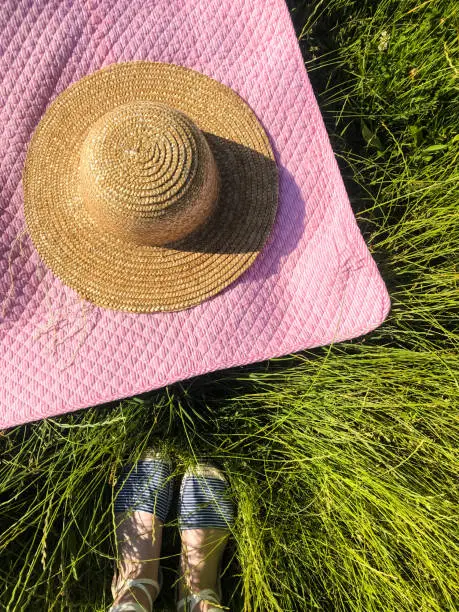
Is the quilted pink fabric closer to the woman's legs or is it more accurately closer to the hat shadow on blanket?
the hat shadow on blanket

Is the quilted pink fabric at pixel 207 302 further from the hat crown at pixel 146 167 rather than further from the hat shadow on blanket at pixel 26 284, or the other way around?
the hat crown at pixel 146 167

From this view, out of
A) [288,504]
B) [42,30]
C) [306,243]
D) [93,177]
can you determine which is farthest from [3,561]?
[42,30]

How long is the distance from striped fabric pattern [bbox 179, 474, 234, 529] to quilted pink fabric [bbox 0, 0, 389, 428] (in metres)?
0.33

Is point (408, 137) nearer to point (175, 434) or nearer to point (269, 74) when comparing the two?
point (269, 74)

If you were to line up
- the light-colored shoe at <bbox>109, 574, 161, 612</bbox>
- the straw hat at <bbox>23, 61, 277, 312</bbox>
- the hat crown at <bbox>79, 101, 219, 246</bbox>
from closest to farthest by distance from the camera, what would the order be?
the hat crown at <bbox>79, 101, 219, 246</bbox> < the straw hat at <bbox>23, 61, 277, 312</bbox> < the light-colored shoe at <bbox>109, 574, 161, 612</bbox>

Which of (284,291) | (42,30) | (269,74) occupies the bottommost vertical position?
(284,291)

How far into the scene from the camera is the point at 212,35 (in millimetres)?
1108

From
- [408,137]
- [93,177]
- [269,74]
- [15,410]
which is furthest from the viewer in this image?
[408,137]

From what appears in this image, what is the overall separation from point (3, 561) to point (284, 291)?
0.87 meters

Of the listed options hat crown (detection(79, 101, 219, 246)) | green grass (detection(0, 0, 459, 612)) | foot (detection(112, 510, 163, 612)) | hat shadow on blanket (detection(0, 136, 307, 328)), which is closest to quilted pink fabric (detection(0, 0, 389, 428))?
hat shadow on blanket (detection(0, 136, 307, 328))

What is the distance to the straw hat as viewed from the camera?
3.17ft

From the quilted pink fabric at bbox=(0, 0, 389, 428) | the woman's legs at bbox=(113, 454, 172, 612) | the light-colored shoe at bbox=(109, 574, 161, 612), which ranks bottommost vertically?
the light-colored shoe at bbox=(109, 574, 161, 612)

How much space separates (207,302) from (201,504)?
1.72ft

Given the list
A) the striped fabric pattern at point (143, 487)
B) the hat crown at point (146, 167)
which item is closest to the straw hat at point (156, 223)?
the hat crown at point (146, 167)
